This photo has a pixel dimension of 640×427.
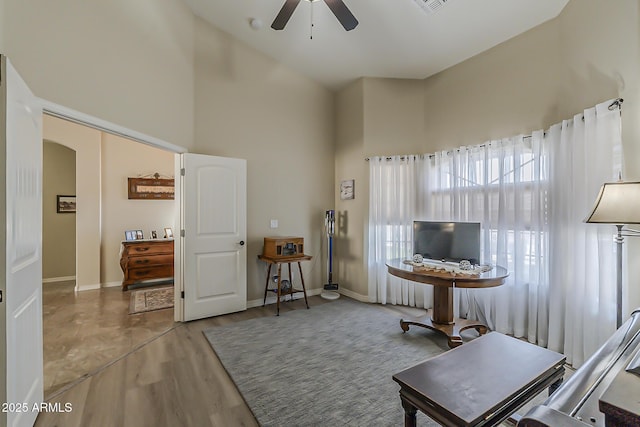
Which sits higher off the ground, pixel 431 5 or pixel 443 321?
pixel 431 5

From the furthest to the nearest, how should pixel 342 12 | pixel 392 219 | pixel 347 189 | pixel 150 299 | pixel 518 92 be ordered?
pixel 347 189 → pixel 150 299 → pixel 392 219 → pixel 518 92 → pixel 342 12

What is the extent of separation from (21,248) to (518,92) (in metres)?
4.41

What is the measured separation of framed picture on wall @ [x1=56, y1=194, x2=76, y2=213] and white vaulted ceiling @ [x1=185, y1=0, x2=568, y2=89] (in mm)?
4484

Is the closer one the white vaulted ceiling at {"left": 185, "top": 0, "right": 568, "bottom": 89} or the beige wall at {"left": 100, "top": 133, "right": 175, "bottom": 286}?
the white vaulted ceiling at {"left": 185, "top": 0, "right": 568, "bottom": 89}

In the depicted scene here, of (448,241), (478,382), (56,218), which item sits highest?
(56,218)

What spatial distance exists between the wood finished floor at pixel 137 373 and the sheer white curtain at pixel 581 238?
167 centimetres

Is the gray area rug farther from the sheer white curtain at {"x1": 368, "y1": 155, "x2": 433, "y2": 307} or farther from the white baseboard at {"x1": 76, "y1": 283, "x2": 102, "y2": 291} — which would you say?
the white baseboard at {"x1": 76, "y1": 283, "x2": 102, "y2": 291}

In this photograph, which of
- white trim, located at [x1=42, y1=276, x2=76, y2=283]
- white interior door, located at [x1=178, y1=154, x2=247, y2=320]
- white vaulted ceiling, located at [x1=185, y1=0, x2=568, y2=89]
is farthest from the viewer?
white trim, located at [x1=42, y1=276, x2=76, y2=283]

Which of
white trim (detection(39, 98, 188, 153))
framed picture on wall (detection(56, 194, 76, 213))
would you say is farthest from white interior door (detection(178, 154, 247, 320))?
framed picture on wall (detection(56, 194, 76, 213))

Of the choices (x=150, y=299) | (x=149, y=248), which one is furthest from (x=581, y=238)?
(x=149, y=248)

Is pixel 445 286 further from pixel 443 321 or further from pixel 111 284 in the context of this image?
pixel 111 284

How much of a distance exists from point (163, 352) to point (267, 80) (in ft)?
12.2

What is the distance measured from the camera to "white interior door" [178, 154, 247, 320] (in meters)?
3.54

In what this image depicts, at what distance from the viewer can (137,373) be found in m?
2.42
